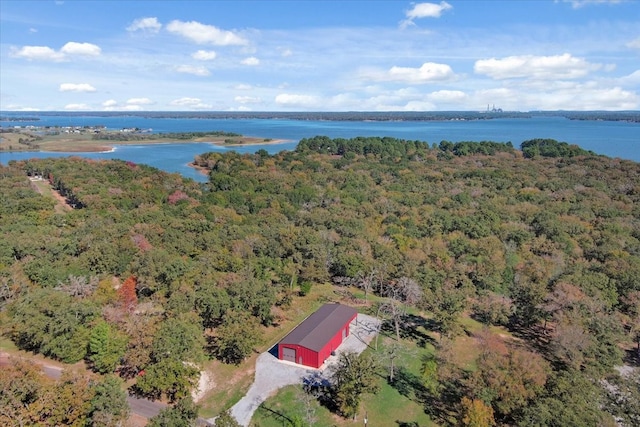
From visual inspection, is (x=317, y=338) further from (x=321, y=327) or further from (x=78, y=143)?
(x=78, y=143)

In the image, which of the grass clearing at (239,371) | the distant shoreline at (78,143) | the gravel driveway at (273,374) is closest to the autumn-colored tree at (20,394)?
the grass clearing at (239,371)

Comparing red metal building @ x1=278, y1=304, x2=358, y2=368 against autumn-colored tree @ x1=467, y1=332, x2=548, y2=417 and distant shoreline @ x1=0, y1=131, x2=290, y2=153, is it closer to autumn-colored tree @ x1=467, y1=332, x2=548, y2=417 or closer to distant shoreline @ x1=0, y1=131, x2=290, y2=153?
autumn-colored tree @ x1=467, y1=332, x2=548, y2=417

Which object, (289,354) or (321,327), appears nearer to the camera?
(289,354)

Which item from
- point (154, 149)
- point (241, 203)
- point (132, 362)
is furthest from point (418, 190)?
point (154, 149)

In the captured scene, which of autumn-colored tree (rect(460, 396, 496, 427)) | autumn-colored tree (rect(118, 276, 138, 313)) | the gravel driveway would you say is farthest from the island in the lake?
autumn-colored tree (rect(460, 396, 496, 427))

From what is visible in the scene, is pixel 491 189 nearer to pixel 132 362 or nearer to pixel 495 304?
pixel 495 304

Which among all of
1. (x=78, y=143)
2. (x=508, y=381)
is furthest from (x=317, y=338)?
(x=78, y=143)
